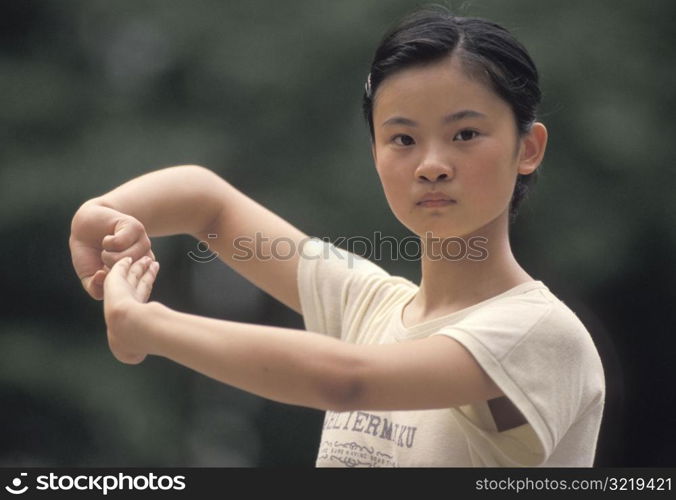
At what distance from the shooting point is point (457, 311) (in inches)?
61.9

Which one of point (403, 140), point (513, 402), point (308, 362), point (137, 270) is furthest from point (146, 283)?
point (513, 402)

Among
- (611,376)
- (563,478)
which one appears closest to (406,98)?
(563,478)

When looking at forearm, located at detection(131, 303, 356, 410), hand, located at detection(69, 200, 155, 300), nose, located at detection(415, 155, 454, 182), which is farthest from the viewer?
hand, located at detection(69, 200, 155, 300)

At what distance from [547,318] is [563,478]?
264 millimetres

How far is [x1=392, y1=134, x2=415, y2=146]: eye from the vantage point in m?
1.53

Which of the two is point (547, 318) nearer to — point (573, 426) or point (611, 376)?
point (573, 426)

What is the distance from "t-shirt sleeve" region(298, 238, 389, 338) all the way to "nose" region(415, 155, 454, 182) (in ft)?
1.11

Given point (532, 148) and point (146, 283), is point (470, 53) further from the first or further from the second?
point (146, 283)

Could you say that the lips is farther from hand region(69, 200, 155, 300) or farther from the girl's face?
hand region(69, 200, 155, 300)

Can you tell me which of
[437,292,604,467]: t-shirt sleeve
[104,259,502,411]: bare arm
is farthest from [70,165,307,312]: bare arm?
[437,292,604,467]: t-shirt sleeve

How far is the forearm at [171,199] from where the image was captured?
1749mm

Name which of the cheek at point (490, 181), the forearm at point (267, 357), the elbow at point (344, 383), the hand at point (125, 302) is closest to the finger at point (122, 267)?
the hand at point (125, 302)

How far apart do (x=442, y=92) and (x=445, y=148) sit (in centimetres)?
7

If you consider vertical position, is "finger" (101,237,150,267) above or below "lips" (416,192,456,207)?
below
